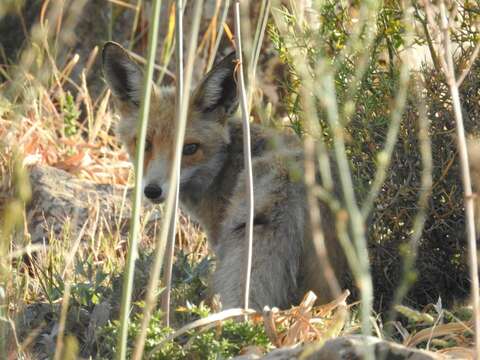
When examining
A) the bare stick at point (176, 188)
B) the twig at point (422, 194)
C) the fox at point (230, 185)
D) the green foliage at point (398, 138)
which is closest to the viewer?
the twig at point (422, 194)

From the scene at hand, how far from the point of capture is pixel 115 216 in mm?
6844

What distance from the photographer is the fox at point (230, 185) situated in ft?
15.3

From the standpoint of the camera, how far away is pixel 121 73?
20.0ft

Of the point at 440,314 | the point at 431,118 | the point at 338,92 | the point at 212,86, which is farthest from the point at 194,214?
the point at 440,314

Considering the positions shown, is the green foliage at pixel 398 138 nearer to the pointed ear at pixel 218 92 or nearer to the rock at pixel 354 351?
the pointed ear at pixel 218 92

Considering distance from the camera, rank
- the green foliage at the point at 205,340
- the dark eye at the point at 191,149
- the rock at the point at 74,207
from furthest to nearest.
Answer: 1. the rock at the point at 74,207
2. the dark eye at the point at 191,149
3. the green foliage at the point at 205,340

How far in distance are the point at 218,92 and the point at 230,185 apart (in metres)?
0.59

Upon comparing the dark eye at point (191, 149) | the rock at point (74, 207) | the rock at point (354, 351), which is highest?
the dark eye at point (191, 149)

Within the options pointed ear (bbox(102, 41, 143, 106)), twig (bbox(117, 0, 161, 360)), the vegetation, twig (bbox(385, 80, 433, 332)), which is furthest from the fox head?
twig (bbox(117, 0, 161, 360))

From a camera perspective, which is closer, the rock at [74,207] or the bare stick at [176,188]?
Answer: the bare stick at [176,188]

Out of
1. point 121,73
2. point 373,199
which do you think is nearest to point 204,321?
point 373,199

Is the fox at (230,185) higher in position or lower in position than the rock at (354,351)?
higher

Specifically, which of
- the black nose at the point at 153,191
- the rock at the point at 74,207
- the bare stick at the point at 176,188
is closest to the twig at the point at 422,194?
the bare stick at the point at 176,188

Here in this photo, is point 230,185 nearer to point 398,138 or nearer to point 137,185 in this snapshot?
point 398,138
